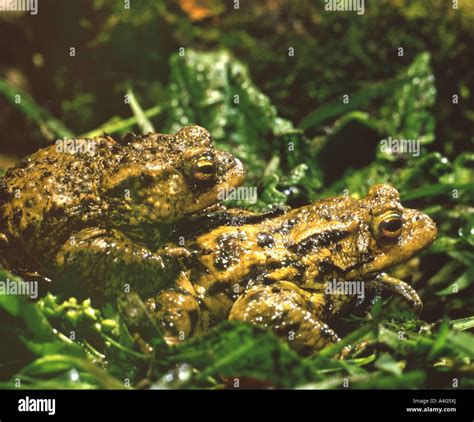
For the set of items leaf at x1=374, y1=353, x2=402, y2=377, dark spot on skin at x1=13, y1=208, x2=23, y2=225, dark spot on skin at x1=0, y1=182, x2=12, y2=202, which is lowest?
leaf at x1=374, y1=353, x2=402, y2=377

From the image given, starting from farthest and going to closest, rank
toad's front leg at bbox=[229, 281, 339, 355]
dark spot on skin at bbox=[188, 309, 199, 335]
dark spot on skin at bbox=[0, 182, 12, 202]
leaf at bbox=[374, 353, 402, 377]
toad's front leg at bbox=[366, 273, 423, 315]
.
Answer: toad's front leg at bbox=[366, 273, 423, 315] → dark spot on skin at bbox=[0, 182, 12, 202] → dark spot on skin at bbox=[188, 309, 199, 335] → toad's front leg at bbox=[229, 281, 339, 355] → leaf at bbox=[374, 353, 402, 377]

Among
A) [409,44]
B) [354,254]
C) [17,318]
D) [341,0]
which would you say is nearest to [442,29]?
[409,44]

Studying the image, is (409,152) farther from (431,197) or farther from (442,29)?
(442,29)

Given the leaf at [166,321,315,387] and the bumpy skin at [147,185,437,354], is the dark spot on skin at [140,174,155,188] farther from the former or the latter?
the leaf at [166,321,315,387]

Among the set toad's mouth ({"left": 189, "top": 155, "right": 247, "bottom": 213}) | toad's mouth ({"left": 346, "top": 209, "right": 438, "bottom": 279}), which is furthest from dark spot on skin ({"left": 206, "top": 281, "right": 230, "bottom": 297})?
toad's mouth ({"left": 346, "top": 209, "right": 438, "bottom": 279})

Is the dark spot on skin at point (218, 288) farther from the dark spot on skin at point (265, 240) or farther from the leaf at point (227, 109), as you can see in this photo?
the leaf at point (227, 109)

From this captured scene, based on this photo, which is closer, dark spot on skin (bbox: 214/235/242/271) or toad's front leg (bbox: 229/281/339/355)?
toad's front leg (bbox: 229/281/339/355)
